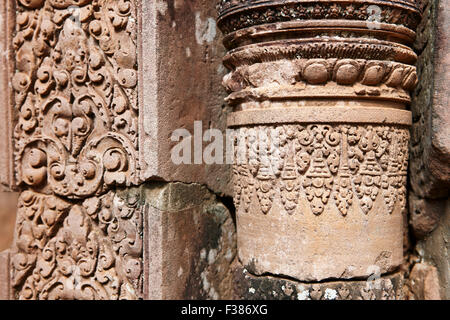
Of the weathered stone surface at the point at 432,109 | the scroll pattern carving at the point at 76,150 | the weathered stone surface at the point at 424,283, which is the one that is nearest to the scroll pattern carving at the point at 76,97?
the scroll pattern carving at the point at 76,150

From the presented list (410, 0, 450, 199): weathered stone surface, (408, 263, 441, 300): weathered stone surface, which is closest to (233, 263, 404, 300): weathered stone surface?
(408, 263, 441, 300): weathered stone surface

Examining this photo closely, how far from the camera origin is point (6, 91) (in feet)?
6.27

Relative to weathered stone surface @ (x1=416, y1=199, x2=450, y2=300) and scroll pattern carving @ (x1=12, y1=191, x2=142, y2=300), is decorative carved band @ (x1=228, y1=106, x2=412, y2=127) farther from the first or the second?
scroll pattern carving @ (x1=12, y1=191, x2=142, y2=300)

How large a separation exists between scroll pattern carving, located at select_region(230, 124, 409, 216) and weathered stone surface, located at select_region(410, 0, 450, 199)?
150 mm

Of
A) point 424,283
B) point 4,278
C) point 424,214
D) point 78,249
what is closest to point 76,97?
point 78,249

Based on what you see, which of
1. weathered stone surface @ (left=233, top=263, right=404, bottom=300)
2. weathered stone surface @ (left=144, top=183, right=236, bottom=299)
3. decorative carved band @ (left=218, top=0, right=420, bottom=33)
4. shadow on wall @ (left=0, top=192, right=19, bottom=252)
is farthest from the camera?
shadow on wall @ (left=0, top=192, right=19, bottom=252)

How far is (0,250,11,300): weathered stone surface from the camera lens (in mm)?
1924

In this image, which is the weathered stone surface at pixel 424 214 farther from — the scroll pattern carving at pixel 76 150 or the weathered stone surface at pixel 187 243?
the scroll pattern carving at pixel 76 150

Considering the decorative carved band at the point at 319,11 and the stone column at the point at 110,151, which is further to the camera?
the stone column at the point at 110,151

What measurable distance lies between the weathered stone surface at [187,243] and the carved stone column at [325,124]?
1.02 ft

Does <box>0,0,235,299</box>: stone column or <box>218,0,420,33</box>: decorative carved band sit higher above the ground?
<box>218,0,420,33</box>: decorative carved band

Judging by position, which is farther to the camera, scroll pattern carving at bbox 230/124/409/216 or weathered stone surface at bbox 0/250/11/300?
weathered stone surface at bbox 0/250/11/300

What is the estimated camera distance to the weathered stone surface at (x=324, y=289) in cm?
151

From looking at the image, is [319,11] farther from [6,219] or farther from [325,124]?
[6,219]
